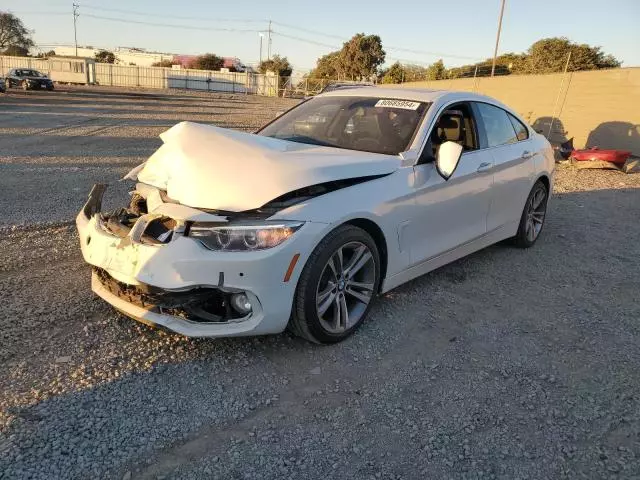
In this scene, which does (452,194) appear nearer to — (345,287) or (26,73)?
(345,287)

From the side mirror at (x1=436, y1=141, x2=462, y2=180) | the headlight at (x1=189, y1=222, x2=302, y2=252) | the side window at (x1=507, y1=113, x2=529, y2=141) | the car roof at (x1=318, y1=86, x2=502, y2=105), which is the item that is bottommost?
the headlight at (x1=189, y1=222, x2=302, y2=252)

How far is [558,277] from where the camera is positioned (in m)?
5.00

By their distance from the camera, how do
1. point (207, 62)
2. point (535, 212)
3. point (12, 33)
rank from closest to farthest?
point (535, 212)
point (12, 33)
point (207, 62)

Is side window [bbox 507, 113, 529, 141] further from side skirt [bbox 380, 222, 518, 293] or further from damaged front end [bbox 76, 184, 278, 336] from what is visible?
damaged front end [bbox 76, 184, 278, 336]

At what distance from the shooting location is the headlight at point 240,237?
9.41 ft

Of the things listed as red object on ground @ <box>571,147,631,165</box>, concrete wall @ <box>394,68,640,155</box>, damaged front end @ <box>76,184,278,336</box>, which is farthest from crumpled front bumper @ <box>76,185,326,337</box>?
concrete wall @ <box>394,68,640,155</box>

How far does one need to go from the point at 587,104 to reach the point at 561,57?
1352 inches

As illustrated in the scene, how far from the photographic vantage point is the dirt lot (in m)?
2.36

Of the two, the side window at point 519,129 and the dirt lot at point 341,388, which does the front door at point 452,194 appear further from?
the side window at point 519,129

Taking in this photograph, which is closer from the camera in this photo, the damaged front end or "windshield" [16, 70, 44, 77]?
the damaged front end

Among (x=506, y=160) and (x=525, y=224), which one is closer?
(x=506, y=160)

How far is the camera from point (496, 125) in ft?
16.6

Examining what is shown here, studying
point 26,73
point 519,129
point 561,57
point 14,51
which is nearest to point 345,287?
point 519,129

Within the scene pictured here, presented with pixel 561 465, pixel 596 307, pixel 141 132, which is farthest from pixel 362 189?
pixel 141 132
